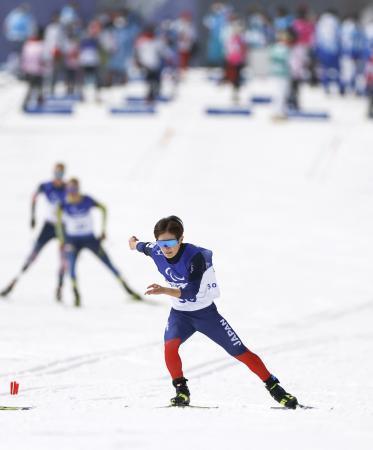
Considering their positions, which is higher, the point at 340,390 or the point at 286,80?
the point at 286,80

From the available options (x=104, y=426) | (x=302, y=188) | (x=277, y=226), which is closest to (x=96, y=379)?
(x=104, y=426)

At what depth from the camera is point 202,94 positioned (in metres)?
33.8

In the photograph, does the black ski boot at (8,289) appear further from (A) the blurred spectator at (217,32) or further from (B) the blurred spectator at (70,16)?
(A) the blurred spectator at (217,32)

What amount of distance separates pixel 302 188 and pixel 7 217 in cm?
534

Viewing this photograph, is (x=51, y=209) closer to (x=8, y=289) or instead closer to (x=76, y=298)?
(x=76, y=298)

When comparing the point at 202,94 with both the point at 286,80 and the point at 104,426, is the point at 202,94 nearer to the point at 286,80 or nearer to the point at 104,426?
the point at 286,80

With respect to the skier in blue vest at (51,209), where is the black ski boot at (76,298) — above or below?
below

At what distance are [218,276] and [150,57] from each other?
12.8 m

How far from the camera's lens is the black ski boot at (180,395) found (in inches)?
357

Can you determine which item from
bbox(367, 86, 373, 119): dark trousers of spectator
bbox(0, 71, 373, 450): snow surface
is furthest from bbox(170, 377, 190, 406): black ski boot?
bbox(367, 86, 373, 119): dark trousers of spectator

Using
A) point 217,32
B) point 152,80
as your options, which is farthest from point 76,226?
point 217,32

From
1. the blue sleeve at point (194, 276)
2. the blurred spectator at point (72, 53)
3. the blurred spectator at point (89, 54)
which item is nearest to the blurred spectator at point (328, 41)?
the blurred spectator at point (89, 54)

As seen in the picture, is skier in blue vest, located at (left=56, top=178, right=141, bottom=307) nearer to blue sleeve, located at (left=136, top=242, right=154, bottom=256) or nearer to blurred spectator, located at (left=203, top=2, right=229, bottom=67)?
blue sleeve, located at (left=136, top=242, right=154, bottom=256)

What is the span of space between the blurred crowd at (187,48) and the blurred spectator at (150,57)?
22 mm
